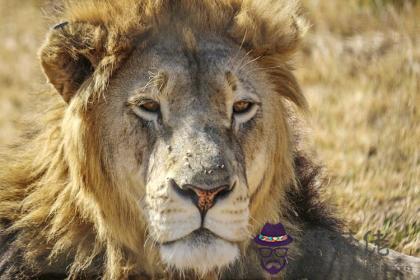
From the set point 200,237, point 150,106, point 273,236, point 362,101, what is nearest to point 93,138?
point 150,106

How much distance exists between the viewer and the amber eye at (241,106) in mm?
4668

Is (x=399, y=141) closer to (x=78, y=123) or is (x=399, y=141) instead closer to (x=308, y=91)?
(x=308, y=91)

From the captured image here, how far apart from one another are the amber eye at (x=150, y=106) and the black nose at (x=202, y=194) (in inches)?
23.5

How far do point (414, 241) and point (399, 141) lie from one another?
162 centimetres

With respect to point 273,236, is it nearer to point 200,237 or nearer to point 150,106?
point 200,237

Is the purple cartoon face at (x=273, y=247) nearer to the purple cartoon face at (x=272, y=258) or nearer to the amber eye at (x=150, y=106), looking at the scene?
the purple cartoon face at (x=272, y=258)

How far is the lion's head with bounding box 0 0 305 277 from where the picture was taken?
14.2ft

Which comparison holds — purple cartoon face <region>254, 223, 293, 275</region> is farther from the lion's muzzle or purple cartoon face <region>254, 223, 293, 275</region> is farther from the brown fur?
the lion's muzzle

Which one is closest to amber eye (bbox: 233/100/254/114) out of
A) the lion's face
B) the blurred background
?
the lion's face

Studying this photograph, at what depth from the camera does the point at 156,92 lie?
452 cm

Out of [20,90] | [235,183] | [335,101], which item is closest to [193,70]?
[235,183]

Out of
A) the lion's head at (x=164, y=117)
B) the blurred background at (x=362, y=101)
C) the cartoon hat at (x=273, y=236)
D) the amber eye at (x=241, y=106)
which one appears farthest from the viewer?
the blurred background at (x=362, y=101)

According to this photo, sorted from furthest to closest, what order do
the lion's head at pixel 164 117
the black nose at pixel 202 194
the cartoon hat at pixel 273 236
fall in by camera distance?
the cartoon hat at pixel 273 236 < the lion's head at pixel 164 117 < the black nose at pixel 202 194

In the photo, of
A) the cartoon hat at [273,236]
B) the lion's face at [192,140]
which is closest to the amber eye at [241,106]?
the lion's face at [192,140]
